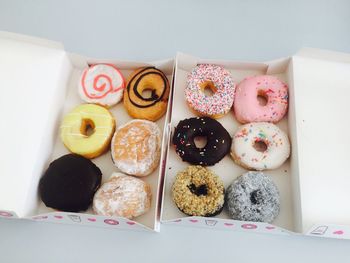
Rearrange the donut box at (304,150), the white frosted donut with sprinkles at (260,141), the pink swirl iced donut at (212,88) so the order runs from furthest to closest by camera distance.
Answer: the pink swirl iced donut at (212,88)
the white frosted donut with sprinkles at (260,141)
the donut box at (304,150)

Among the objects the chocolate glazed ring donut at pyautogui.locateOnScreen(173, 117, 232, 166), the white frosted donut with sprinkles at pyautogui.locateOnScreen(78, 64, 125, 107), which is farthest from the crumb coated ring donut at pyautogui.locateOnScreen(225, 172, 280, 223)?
the white frosted donut with sprinkles at pyautogui.locateOnScreen(78, 64, 125, 107)

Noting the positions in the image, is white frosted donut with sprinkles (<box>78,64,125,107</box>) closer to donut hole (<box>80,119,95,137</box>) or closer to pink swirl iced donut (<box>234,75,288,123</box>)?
donut hole (<box>80,119,95,137</box>)

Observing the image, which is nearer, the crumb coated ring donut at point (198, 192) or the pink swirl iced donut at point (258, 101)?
the crumb coated ring donut at point (198, 192)

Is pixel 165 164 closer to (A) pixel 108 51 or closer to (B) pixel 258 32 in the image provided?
(A) pixel 108 51

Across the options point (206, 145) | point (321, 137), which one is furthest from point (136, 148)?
point (321, 137)

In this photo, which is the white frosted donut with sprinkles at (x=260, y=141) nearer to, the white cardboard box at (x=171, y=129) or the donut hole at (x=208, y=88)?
the white cardboard box at (x=171, y=129)

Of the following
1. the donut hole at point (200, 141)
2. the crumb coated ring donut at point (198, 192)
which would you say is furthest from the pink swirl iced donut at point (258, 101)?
the crumb coated ring donut at point (198, 192)

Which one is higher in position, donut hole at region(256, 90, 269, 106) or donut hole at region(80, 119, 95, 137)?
donut hole at region(256, 90, 269, 106)
